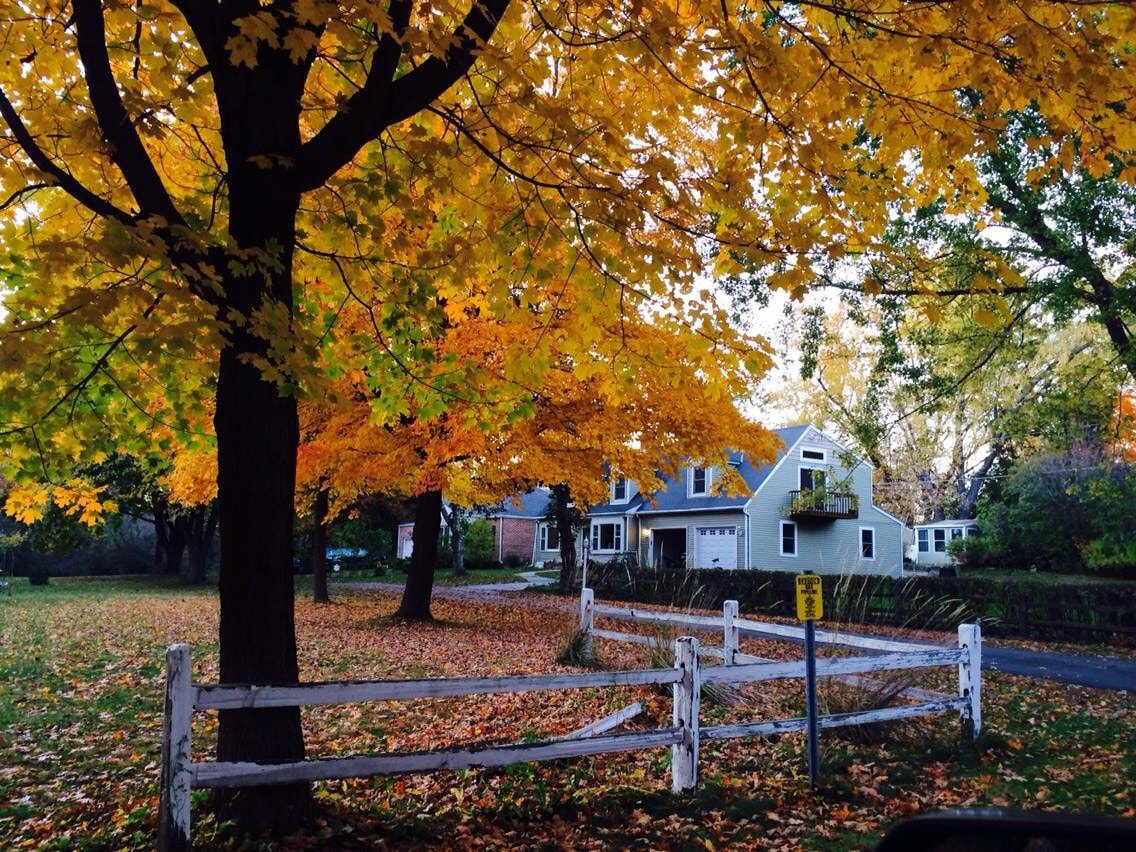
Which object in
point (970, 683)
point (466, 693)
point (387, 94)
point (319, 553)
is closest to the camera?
point (387, 94)

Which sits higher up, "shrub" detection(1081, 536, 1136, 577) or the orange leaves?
the orange leaves

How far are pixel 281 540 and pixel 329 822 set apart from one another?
6.03 ft

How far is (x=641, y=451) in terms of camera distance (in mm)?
15047

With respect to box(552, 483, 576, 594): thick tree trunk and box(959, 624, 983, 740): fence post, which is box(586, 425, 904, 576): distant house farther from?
box(959, 624, 983, 740): fence post

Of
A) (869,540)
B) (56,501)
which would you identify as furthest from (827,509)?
(56,501)

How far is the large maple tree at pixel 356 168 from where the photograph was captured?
4793 mm

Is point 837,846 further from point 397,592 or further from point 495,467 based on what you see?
point 397,592

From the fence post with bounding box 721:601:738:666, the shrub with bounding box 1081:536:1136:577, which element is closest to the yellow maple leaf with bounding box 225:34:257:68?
the fence post with bounding box 721:601:738:666

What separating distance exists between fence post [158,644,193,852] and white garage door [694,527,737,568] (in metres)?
33.3

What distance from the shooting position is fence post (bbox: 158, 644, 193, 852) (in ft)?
13.5

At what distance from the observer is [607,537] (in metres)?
44.5

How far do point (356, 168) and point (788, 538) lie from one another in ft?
111

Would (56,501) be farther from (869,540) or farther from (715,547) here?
(869,540)

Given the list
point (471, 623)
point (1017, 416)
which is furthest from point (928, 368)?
point (471, 623)
